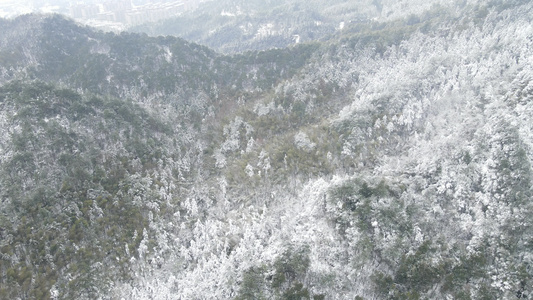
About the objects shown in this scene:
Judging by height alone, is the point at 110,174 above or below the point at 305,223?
above

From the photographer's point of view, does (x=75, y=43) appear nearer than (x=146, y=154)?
No

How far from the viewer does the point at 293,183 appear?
85438 millimetres

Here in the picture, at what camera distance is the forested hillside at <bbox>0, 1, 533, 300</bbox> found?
5912 cm

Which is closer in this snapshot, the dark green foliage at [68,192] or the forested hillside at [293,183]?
the forested hillside at [293,183]

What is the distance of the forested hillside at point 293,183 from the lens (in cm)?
5912

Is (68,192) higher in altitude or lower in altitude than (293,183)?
higher

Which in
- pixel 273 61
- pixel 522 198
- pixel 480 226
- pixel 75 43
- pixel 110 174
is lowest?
pixel 480 226

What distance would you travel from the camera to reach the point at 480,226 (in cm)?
6159

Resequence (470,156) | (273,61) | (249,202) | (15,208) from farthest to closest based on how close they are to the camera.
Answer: (273,61)
(249,202)
(470,156)
(15,208)

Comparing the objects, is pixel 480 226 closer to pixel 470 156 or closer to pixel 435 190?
pixel 435 190

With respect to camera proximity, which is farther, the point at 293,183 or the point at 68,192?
the point at 293,183

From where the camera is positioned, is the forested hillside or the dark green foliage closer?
the forested hillside

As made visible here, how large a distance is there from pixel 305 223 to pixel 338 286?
14615 millimetres

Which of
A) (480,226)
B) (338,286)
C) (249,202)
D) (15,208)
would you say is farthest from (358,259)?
(15,208)
